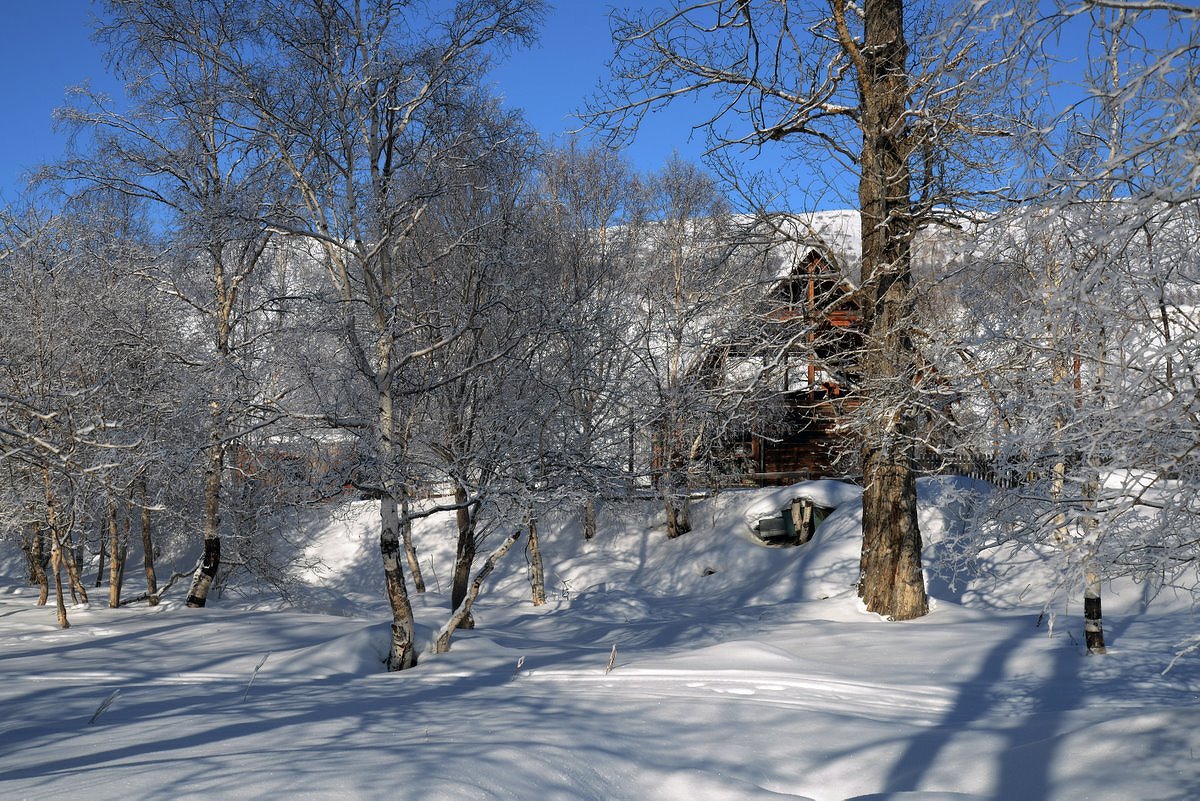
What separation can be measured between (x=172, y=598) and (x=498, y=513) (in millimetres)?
12569

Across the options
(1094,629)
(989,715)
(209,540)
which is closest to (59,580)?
(209,540)

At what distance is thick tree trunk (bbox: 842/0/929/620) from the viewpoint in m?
10.4

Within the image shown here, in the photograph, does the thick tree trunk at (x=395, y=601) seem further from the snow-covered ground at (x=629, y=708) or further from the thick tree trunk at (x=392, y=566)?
the snow-covered ground at (x=629, y=708)

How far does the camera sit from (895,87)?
34.7ft

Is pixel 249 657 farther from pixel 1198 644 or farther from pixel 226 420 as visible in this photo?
pixel 1198 644

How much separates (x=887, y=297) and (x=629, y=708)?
19.5ft

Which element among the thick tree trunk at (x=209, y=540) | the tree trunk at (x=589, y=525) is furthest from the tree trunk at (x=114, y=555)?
the tree trunk at (x=589, y=525)

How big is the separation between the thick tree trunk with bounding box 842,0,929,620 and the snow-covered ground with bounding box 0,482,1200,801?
0.70 meters

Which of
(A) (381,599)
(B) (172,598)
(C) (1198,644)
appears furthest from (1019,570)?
(B) (172,598)

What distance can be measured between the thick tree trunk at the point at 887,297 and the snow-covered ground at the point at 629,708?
27.5 inches

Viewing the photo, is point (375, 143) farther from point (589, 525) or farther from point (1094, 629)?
point (589, 525)

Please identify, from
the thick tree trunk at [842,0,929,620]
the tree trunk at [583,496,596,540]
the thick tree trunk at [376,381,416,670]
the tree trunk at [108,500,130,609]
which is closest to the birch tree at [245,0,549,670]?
the thick tree trunk at [376,381,416,670]

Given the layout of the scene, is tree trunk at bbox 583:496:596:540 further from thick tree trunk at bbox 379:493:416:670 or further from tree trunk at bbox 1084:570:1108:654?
tree trunk at bbox 1084:570:1108:654

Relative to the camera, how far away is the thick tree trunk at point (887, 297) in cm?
1038
